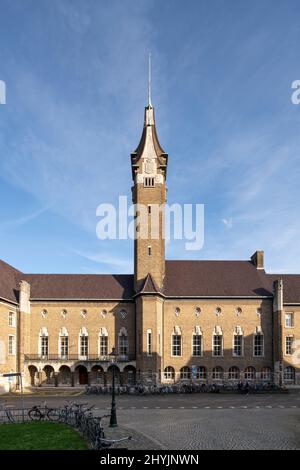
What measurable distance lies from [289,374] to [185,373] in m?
12.0

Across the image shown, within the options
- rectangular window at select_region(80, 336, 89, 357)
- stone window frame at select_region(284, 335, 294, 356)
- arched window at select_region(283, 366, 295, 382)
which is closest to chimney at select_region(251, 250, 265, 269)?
stone window frame at select_region(284, 335, 294, 356)

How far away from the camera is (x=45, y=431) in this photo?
912 inches

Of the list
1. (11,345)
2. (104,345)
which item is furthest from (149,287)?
(11,345)

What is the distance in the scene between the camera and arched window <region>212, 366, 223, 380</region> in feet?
190

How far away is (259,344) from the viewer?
5875 cm

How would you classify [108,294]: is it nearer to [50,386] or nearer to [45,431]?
[50,386]

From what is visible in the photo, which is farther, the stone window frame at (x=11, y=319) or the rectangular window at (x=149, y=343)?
the rectangular window at (x=149, y=343)

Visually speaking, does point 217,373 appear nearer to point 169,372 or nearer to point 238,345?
point 238,345

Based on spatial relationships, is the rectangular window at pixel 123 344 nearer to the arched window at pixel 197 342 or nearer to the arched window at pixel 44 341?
the arched window at pixel 197 342

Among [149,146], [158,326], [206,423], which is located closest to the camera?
[206,423]

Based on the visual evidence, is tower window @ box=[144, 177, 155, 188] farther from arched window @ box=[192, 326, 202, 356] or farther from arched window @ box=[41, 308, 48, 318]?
arched window @ box=[41, 308, 48, 318]

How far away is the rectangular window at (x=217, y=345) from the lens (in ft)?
192

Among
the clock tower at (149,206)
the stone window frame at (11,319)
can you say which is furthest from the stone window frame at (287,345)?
the stone window frame at (11,319)

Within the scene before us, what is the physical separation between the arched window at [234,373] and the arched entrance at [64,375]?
18.4m
